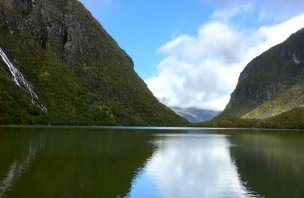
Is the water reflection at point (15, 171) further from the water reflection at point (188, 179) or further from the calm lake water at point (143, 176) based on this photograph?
the water reflection at point (188, 179)

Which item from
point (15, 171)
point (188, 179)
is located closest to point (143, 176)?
point (188, 179)

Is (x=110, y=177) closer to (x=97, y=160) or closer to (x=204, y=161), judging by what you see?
(x=97, y=160)

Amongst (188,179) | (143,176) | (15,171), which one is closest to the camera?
(15,171)

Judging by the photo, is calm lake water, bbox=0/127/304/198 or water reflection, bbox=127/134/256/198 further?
water reflection, bbox=127/134/256/198

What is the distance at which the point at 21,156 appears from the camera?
57.7m

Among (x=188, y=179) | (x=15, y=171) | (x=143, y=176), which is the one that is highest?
(x=15, y=171)

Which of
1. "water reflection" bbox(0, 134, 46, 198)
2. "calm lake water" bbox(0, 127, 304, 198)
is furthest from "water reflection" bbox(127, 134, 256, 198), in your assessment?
"water reflection" bbox(0, 134, 46, 198)

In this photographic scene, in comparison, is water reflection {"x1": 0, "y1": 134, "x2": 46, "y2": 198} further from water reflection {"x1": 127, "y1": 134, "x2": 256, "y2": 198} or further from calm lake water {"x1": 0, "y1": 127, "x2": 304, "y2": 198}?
water reflection {"x1": 127, "y1": 134, "x2": 256, "y2": 198}

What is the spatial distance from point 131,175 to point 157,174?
362 cm

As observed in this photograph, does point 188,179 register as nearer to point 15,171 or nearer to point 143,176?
point 143,176

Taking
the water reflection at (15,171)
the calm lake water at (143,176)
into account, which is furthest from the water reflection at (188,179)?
the water reflection at (15,171)

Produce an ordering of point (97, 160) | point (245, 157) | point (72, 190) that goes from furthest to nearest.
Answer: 1. point (245, 157)
2. point (97, 160)
3. point (72, 190)

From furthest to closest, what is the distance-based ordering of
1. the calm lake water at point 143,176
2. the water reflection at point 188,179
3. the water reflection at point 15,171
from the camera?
1. the water reflection at point 188,179
2. the calm lake water at point 143,176
3. the water reflection at point 15,171

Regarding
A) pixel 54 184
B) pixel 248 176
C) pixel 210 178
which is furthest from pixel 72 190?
pixel 248 176
